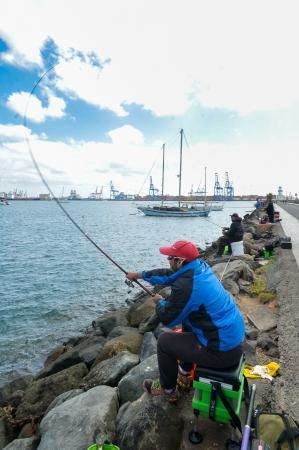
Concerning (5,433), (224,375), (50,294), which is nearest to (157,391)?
(224,375)

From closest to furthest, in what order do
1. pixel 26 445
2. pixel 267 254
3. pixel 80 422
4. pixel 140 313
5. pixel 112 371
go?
pixel 80 422, pixel 26 445, pixel 112 371, pixel 140 313, pixel 267 254

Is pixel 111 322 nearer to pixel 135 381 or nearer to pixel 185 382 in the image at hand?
pixel 135 381

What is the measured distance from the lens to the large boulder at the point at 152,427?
360 centimetres

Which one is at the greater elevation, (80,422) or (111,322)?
(80,422)

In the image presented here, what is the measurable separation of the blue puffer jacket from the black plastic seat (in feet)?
0.73

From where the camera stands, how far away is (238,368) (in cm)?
341

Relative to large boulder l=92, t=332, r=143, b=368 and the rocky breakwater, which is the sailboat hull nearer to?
the rocky breakwater

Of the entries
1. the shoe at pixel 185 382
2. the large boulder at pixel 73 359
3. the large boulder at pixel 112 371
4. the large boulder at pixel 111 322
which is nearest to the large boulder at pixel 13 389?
the large boulder at pixel 73 359

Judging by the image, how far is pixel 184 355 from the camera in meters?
3.59

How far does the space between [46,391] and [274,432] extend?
4.86 m

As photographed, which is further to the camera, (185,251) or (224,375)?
(185,251)

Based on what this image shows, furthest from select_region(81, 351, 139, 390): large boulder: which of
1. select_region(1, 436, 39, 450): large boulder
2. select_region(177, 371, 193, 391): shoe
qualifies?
select_region(177, 371, 193, 391): shoe

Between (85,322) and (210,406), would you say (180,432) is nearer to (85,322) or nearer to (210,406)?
(210,406)

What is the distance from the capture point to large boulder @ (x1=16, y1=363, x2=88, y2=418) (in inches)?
242
